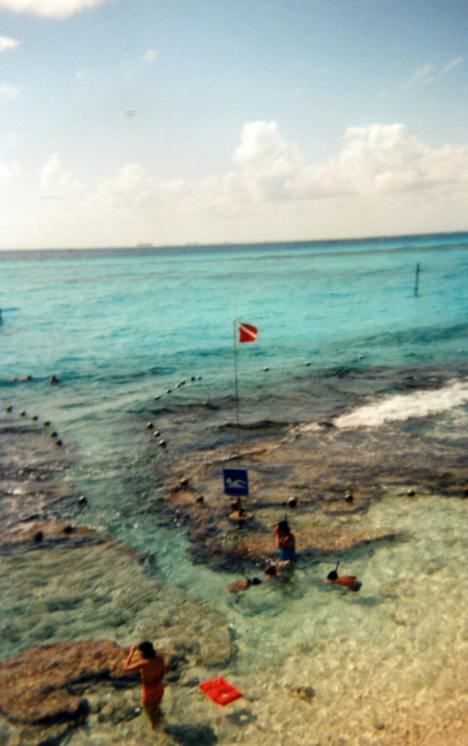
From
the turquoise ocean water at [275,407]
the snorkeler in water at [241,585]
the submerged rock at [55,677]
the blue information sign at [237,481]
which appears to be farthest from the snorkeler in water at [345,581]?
the submerged rock at [55,677]

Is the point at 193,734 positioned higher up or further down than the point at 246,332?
further down

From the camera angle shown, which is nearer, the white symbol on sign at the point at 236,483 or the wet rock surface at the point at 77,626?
the wet rock surface at the point at 77,626

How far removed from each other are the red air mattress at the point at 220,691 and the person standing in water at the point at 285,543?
167 inches

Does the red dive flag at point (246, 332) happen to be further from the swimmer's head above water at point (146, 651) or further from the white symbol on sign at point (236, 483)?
the swimmer's head above water at point (146, 651)

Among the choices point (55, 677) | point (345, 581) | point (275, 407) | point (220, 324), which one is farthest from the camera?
point (220, 324)

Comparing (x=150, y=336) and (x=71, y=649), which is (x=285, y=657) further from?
(x=150, y=336)

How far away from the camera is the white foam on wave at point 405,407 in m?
26.8

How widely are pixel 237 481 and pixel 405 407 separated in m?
15.0

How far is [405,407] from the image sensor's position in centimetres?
2872

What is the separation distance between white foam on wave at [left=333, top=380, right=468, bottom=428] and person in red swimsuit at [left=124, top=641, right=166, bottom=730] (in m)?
17.0

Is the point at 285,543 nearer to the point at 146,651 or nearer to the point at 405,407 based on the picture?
the point at 146,651

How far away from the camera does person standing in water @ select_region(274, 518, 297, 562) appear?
15.1m

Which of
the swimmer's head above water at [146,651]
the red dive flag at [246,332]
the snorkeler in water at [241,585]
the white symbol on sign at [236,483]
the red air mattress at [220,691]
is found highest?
the red dive flag at [246,332]

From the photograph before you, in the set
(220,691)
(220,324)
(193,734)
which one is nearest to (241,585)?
(220,691)
